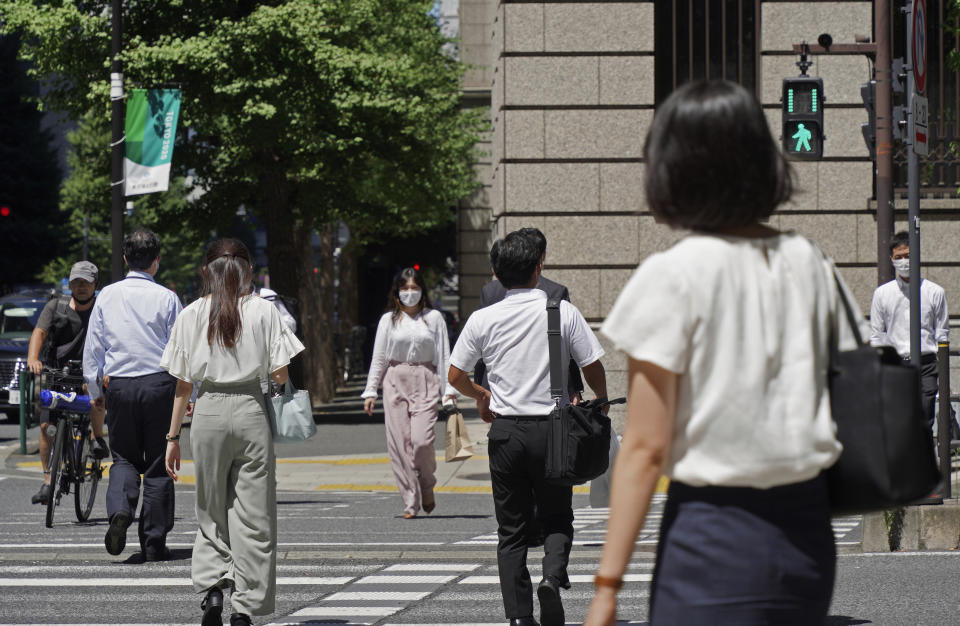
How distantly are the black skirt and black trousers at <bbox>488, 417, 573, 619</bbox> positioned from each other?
11.6 ft

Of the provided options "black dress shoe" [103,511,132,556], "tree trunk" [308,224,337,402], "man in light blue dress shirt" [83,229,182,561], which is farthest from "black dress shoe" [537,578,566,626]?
"tree trunk" [308,224,337,402]

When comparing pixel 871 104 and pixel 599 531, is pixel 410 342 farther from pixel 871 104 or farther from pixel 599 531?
pixel 871 104

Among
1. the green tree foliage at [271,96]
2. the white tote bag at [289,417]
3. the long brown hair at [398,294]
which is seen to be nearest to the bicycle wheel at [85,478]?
the long brown hair at [398,294]

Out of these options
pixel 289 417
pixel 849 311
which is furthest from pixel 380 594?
pixel 849 311

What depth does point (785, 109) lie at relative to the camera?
13.5 metres

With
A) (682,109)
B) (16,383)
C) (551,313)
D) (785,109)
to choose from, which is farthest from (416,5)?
(682,109)

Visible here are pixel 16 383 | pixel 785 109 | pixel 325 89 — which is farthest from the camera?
pixel 325 89

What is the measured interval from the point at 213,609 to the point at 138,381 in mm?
2626

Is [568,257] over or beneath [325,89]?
A: beneath

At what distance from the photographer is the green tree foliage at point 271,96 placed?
2367 cm

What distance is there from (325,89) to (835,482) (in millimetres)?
22193

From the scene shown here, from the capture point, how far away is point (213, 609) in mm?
6363

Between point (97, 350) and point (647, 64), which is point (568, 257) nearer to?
point (647, 64)

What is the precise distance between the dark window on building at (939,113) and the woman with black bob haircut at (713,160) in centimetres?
1390
